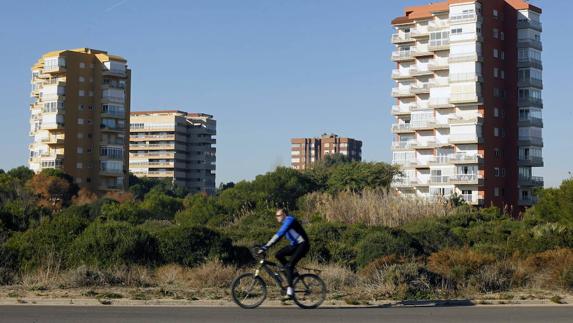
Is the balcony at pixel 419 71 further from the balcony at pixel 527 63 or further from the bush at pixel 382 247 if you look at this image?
the bush at pixel 382 247

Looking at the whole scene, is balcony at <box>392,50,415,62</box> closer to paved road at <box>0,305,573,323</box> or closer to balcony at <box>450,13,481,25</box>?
balcony at <box>450,13,481,25</box>

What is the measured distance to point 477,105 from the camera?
92.1 metres

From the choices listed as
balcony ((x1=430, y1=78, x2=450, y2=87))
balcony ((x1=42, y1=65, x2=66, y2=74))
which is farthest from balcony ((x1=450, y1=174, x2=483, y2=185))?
balcony ((x1=42, y1=65, x2=66, y2=74))

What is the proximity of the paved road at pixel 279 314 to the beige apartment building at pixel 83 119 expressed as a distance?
315ft

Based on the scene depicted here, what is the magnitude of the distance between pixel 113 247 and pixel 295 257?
887 centimetres

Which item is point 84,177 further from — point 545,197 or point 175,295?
point 175,295

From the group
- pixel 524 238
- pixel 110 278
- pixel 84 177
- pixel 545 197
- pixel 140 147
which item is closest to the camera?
pixel 110 278

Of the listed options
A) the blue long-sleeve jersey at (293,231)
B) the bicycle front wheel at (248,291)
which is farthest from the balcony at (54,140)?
the blue long-sleeve jersey at (293,231)

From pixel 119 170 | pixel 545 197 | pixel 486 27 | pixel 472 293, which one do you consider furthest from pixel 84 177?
pixel 472 293

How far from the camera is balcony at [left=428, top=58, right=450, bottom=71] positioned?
9556 centimetres

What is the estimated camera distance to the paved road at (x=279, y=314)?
14656mm

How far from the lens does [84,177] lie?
367 feet

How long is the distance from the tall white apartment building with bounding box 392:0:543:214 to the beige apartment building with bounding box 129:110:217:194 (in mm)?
86484

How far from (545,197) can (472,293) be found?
3596cm
